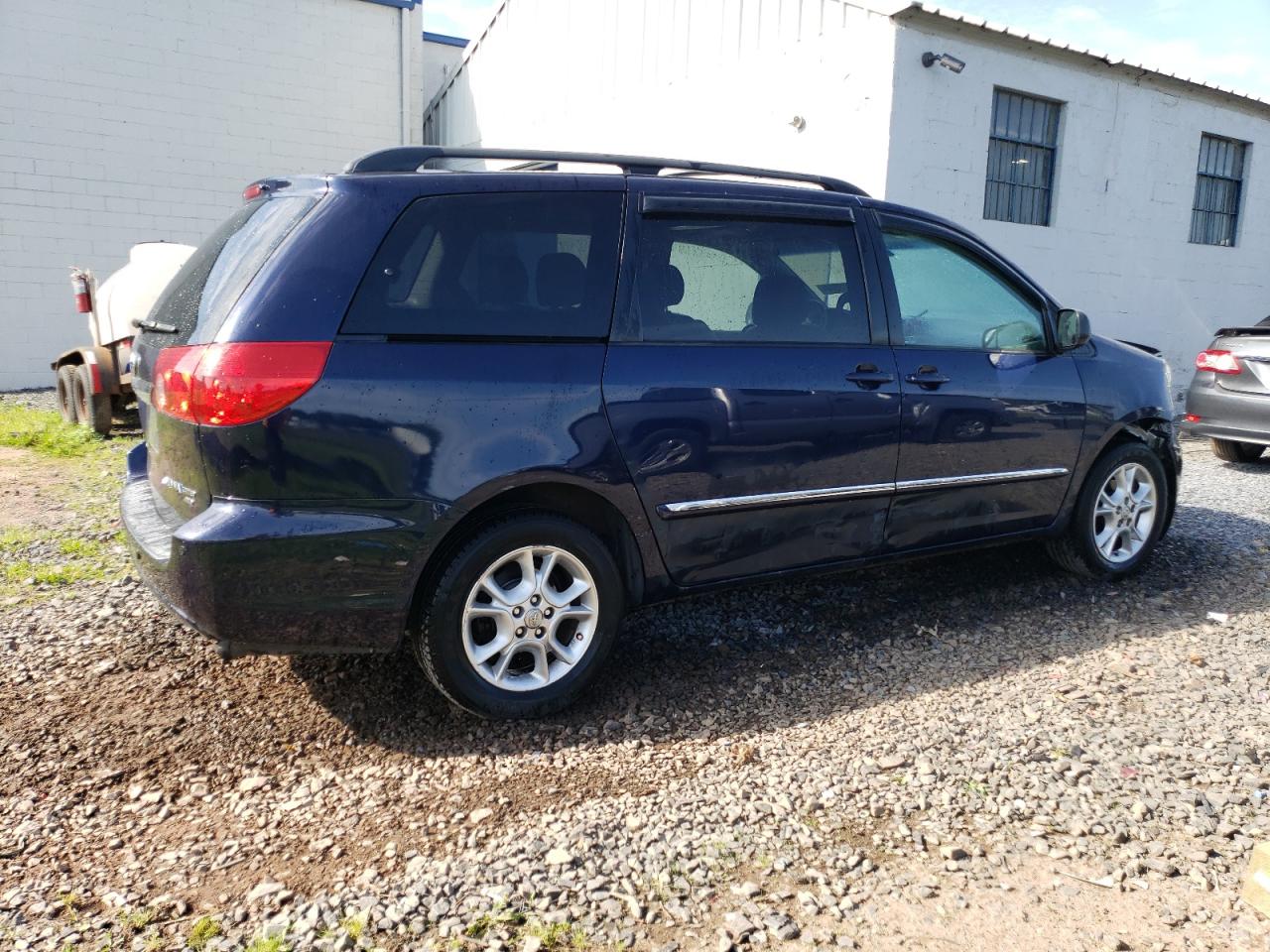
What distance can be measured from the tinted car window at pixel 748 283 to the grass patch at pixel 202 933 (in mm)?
2193

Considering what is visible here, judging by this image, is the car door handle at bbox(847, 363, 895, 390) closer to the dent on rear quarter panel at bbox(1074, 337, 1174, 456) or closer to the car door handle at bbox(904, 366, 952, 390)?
the car door handle at bbox(904, 366, 952, 390)

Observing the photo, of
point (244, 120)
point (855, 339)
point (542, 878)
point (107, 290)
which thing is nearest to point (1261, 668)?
point (855, 339)

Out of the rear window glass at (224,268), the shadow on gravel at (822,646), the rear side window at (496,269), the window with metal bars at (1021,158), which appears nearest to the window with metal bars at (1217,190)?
the window with metal bars at (1021,158)

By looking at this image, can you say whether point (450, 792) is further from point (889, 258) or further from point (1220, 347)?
point (1220, 347)

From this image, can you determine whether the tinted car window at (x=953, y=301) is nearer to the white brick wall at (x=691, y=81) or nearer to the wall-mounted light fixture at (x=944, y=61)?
the white brick wall at (x=691, y=81)

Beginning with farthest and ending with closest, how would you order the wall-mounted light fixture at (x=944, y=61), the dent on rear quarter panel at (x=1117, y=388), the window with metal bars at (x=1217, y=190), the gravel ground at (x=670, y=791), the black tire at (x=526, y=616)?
the window with metal bars at (x=1217, y=190) → the wall-mounted light fixture at (x=944, y=61) → the dent on rear quarter panel at (x=1117, y=388) → the black tire at (x=526, y=616) → the gravel ground at (x=670, y=791)

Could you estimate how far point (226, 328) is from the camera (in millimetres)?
2896

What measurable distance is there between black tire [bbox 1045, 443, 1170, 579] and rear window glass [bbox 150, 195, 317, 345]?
12.6 feet

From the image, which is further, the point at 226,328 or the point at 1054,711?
the point at 1054,711

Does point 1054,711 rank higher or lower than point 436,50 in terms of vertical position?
lower

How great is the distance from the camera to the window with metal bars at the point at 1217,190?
12.9 meters

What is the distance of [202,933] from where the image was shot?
7.50 feet

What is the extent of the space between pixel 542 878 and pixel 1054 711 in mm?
2053

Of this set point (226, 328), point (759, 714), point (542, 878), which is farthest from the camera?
point (759, 714)
